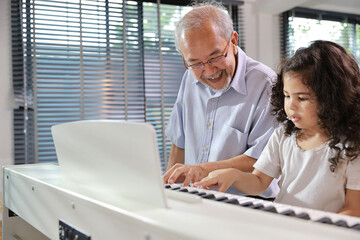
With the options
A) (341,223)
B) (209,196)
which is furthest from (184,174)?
(341,223)

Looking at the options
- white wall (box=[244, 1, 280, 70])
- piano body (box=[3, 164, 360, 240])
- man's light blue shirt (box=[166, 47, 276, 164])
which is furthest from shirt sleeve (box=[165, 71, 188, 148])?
white wall (box=[244, 1, 280, 70])

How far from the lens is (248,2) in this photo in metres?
4.12

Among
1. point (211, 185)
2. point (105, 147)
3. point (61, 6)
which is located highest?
point (61, 6)

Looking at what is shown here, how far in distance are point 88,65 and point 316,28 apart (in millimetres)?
2509

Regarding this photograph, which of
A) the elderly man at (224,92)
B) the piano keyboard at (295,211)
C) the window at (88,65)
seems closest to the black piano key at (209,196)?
the piano keyboard at (295,211)

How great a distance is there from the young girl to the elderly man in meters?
0.30

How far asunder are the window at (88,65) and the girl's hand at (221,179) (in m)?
2.27

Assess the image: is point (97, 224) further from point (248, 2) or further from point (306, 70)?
point (248, 2)

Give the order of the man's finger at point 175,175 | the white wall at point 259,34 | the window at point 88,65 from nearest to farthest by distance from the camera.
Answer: the man's finger at point 175,175 < the window at point 88,65 < the white wall at point 259,34

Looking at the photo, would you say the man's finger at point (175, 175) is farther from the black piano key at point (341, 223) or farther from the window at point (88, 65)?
the window at point (88, 65)

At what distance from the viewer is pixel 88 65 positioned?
11.3 feet

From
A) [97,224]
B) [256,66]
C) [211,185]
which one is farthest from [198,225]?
[256,66]

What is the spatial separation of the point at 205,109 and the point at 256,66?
1.02 feet

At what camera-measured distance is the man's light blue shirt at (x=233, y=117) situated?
1790 millimetres
